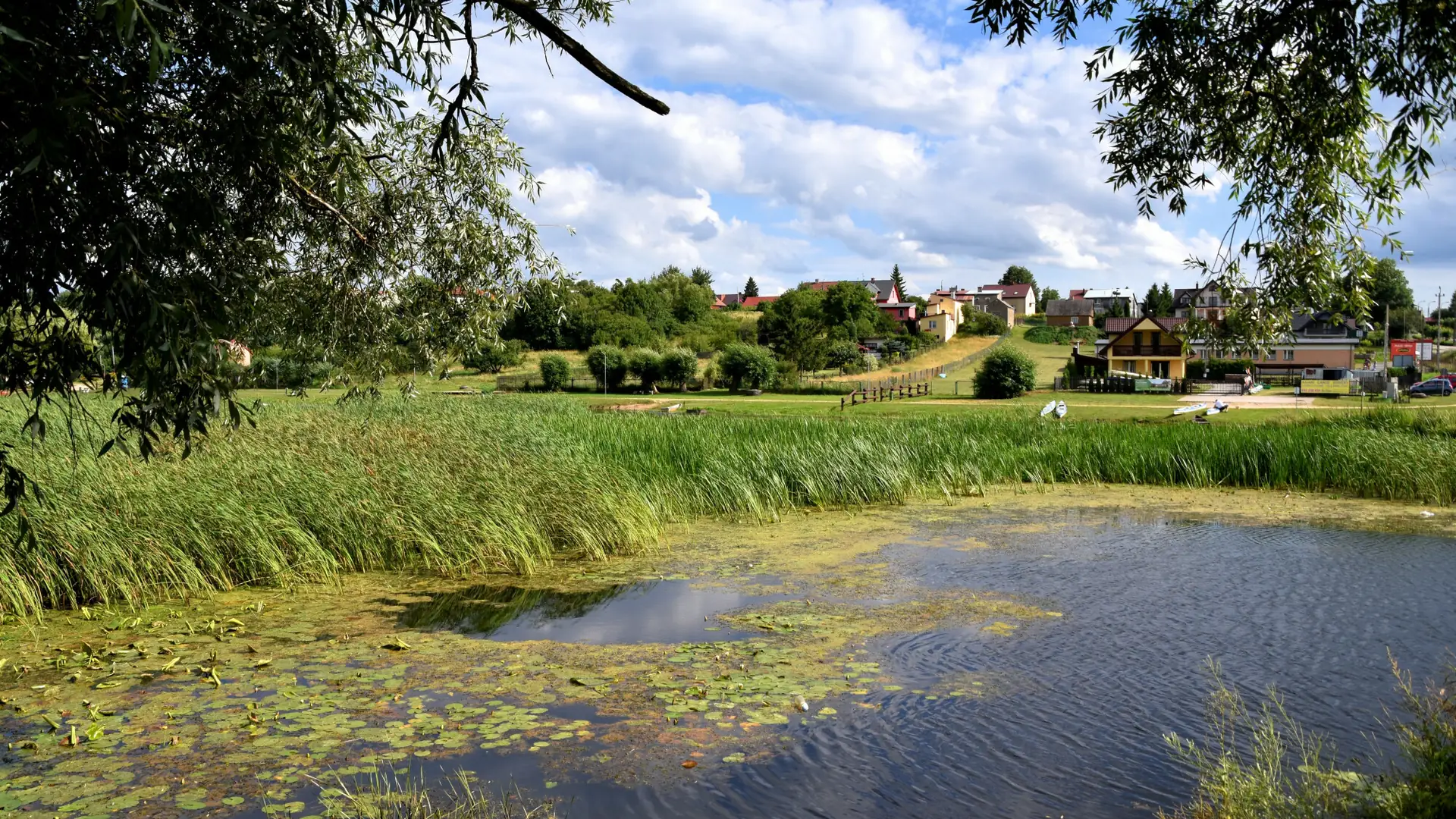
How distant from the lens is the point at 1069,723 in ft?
24.1

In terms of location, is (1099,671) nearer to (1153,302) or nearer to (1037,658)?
(1037,658)

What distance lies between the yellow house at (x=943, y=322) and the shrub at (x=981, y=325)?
0.98 m

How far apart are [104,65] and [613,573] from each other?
809cm

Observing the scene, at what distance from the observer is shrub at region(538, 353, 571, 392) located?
56.8 metres

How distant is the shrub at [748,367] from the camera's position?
181 feet

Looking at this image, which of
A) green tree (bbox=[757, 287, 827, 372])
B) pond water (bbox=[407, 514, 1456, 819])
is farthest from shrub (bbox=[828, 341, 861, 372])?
pond water (bbox=[407, 514, 1456, 819])

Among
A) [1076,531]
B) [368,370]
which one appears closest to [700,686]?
[368,370]

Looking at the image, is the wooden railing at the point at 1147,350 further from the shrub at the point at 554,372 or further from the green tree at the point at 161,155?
the green tree at the point at 161,155

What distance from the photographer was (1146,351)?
61094 mm

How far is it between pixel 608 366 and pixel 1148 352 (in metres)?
32.6

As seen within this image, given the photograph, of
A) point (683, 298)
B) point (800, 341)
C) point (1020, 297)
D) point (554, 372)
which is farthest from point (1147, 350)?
point (1020, 297)

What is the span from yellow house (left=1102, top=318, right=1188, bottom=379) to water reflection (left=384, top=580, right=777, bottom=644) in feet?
176

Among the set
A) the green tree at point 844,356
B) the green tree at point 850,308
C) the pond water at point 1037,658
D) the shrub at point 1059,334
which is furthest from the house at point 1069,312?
the pond water at point 1037,658

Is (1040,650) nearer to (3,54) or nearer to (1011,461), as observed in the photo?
(3,54)
